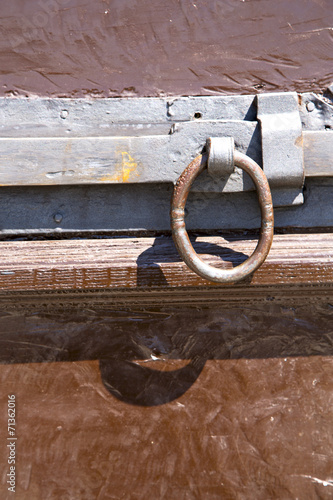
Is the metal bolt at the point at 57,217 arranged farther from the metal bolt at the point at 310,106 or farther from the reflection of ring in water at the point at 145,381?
the metal bolt at the point at 310,106

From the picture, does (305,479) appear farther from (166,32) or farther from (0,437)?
(166,32)

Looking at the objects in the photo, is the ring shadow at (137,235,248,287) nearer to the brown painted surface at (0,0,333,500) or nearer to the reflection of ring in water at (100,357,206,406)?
the brown painted surface at (0,0,333,500)

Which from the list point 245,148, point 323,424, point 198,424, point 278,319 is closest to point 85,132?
point 245,148

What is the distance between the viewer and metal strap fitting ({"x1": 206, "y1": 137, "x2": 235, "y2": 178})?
2.44 ft

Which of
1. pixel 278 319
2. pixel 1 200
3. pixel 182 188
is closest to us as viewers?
pixel 182 188

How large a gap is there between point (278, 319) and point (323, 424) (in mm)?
296

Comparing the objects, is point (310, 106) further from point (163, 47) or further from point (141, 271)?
point (141, 271)

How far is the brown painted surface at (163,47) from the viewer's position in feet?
2.89

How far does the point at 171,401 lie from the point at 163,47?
3.00 feet

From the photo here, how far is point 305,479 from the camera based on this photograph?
0.93 m

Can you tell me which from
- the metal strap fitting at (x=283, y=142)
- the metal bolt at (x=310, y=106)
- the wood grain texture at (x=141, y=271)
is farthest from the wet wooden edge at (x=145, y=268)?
the metal bolt at (x=310, y=106)

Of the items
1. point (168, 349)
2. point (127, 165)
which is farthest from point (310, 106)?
point (168, 349)

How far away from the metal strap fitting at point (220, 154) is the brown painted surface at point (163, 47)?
0.22m

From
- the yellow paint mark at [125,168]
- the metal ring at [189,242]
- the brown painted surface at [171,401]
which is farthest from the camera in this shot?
the brown painted surface at [171,401]
